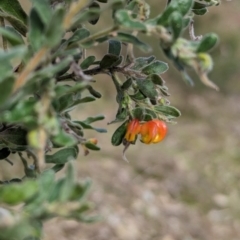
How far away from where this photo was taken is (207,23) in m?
4.63

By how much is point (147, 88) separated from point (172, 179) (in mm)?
2456

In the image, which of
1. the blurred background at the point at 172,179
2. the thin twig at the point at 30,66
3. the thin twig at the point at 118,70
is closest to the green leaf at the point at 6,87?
the thin twig at the point at 30,66

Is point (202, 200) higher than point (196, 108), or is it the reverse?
point (196, 108)

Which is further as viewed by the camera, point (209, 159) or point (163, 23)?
point (209, 159)

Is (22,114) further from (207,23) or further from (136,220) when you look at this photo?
(207,23)

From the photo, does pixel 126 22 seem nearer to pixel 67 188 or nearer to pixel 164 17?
pixel 164 17

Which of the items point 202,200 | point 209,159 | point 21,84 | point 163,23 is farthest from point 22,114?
point 209,159

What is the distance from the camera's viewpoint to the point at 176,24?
44 centimetres

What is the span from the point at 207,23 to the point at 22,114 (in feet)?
14.3

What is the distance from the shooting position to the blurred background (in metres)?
2.56

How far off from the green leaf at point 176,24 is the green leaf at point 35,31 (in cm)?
11

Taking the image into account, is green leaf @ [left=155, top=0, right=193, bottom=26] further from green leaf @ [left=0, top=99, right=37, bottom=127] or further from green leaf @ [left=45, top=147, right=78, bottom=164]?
green leaf @ [left=45, top=147, right=78, bottom=164]

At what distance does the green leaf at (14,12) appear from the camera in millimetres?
633

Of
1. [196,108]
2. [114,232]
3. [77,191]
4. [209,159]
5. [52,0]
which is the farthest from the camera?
[196,108]
